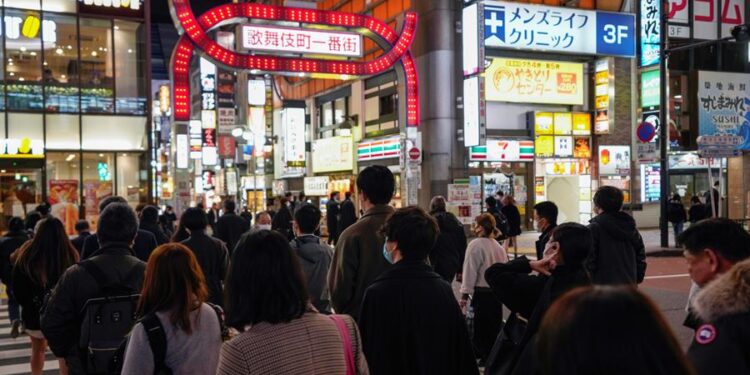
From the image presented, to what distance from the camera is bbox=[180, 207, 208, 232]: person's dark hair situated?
7.79 m

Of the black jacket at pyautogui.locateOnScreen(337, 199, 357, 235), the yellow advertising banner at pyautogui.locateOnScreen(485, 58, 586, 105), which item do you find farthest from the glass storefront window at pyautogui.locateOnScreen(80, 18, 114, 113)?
the yellow advertising banner at pyautogui.locateOnScreen(485, 58, 586, 105)

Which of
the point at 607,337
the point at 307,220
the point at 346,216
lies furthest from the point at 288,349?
the point at 346,216

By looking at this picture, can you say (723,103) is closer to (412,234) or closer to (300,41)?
(300,41)

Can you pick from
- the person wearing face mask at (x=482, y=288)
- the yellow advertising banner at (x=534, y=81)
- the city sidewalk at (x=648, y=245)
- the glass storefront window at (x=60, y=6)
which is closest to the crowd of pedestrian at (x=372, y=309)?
the person wearing face mask at (x=482, y=288)

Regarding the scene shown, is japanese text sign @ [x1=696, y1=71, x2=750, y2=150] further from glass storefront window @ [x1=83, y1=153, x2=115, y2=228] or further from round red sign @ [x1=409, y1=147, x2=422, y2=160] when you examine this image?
glass storefront window @ [x1=83, y1=153, x2=115, y2=228]

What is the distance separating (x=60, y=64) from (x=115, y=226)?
2377 centimetres

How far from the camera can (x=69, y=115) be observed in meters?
25.9

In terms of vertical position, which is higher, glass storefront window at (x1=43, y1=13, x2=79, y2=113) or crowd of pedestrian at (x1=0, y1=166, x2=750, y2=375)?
glass storefront window at (x1=43, y1=13, x2=79, y2=113)

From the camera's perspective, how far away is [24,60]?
25203 millimetres

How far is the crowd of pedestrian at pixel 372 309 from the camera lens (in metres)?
1.69

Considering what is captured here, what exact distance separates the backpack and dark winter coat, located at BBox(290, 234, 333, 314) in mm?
1969

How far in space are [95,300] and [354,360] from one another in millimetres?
2107

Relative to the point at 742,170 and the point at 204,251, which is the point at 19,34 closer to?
the point at 204,251

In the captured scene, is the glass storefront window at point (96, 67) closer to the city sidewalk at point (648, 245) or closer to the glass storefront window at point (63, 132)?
the glass storefront window at point (63, 132)
